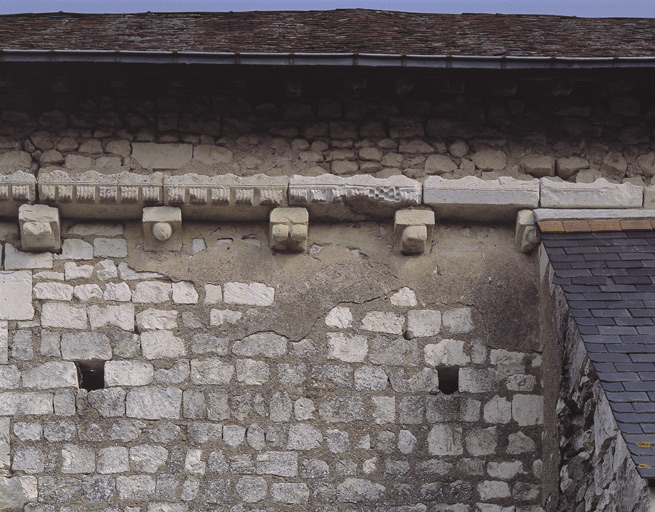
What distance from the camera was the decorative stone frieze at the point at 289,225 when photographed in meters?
5.92

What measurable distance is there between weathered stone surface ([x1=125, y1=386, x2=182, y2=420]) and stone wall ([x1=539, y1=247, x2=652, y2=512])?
6.36ft

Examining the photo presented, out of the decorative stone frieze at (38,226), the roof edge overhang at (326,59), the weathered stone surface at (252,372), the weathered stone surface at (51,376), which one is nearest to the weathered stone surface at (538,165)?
the roof edge overhang at (326,59)

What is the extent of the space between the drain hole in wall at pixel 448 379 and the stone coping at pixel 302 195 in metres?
0.89

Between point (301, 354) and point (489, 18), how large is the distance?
128 inches

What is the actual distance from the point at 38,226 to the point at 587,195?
3.00 metres

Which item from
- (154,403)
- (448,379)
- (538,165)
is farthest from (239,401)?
(538,165)

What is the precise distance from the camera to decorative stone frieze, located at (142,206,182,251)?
592 centimetres

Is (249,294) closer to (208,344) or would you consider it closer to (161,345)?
(208,344)

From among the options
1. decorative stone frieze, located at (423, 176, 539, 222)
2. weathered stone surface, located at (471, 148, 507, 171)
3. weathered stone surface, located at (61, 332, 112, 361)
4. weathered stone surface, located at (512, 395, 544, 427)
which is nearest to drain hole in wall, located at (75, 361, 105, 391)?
weathered stone surface, located at (61, 332, 112, 361)

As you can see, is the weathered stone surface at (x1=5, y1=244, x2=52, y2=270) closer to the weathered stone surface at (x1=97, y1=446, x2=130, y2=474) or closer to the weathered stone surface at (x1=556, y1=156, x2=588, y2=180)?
the weathered stone surface at (x1=97, y1=446, x2=130, y2=474)

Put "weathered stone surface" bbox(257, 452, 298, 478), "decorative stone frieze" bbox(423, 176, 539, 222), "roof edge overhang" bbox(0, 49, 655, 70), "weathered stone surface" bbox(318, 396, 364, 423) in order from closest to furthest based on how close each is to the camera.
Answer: "weathered stone surface" bbox(257, 452, 298, 478) < "weathered stone surface" bbox(318, 396, 364, 423) < "roof edge overhang" bbox(0, 49, 655, 70) < "decorative stone frieze" bbox(423, 176, 539, 222)

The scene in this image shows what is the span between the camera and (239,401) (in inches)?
223

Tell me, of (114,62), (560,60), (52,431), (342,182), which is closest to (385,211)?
(342,182)

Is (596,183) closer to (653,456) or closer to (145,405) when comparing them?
(653,456)
